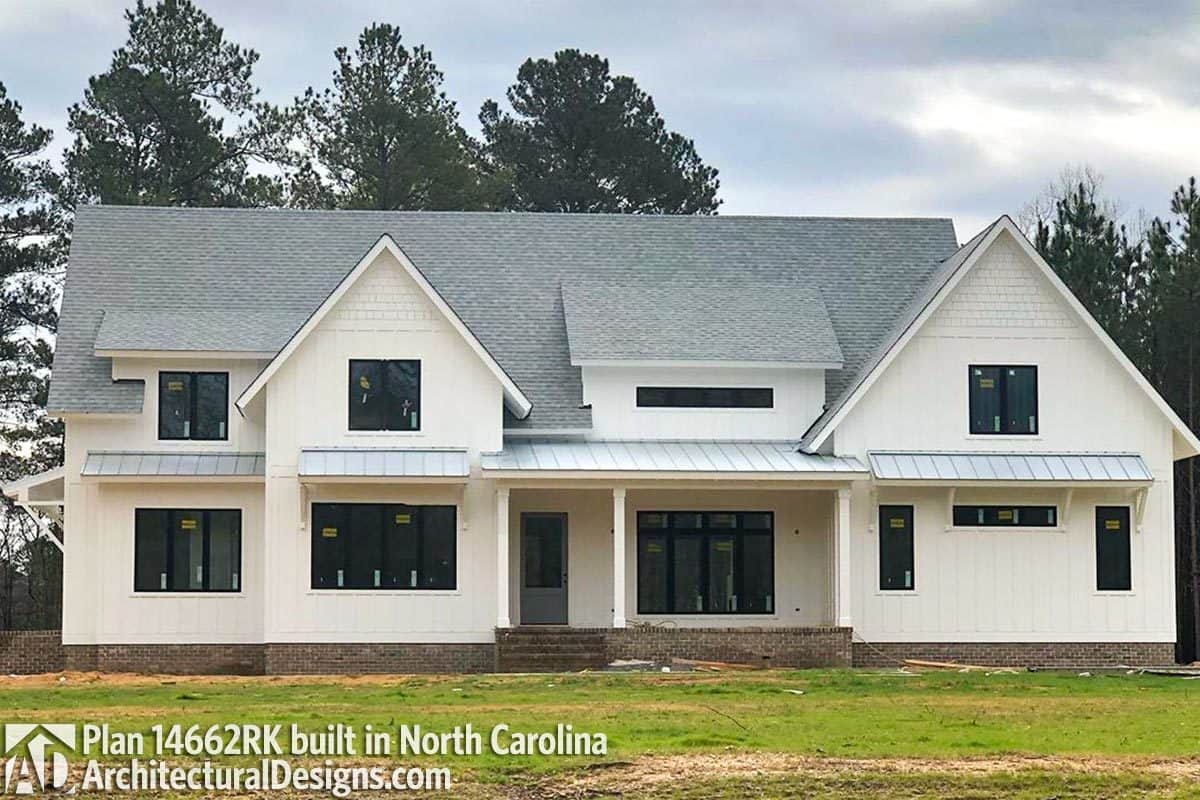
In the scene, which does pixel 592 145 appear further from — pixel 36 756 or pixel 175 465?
pixel 36 756

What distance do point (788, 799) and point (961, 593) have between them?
17.3 m

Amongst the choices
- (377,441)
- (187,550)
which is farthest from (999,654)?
(187,550)

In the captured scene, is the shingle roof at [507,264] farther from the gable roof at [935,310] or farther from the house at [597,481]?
the gable roof at [935,310]

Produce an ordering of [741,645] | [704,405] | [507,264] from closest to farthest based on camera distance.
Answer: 1. [741,645]
2. [704,405]
3. [507,264]

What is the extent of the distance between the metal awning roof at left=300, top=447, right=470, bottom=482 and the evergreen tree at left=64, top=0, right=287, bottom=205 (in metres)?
19.1

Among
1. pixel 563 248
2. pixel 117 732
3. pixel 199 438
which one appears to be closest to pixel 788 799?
pixel 117 732

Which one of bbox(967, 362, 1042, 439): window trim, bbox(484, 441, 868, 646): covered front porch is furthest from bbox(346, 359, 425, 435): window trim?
bbox(967, 362, 1042, 439): window trim

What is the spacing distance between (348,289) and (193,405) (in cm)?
380

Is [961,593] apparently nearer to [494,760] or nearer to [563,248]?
[563,248]

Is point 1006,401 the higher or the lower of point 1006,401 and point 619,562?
the higher

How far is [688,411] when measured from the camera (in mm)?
33875

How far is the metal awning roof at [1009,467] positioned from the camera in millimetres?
32062

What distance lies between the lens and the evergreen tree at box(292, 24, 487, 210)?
51875mm

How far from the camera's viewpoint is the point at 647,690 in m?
25.1
